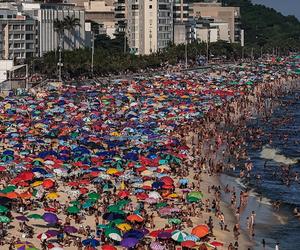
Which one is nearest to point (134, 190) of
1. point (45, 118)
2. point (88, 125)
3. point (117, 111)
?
point (88, 125)

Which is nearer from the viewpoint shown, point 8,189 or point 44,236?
point 44,236

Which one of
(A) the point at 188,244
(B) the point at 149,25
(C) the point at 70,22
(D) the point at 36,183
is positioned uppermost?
(B) the point at 149,25

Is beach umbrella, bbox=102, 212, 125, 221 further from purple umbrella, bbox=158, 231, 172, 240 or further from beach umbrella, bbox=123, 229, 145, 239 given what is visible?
purple umbrella, bbox=158, 231, 172, 240

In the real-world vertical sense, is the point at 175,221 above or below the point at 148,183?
below

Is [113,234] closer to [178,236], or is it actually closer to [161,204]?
[178,236]

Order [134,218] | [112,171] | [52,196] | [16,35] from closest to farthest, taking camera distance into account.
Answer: [134,218]
[52,196]
[112,171]
[16,35]

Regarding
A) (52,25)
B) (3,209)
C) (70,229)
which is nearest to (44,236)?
(70,229)
